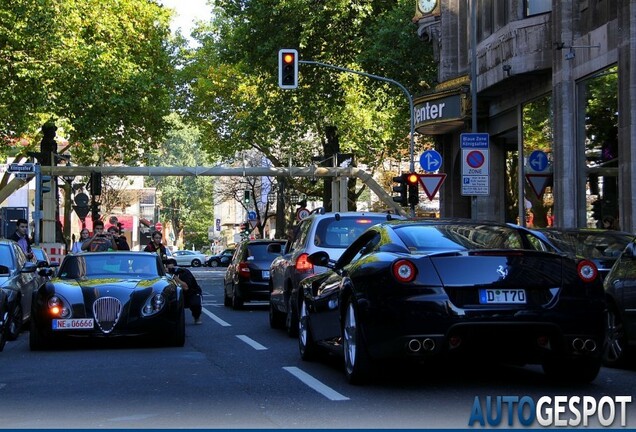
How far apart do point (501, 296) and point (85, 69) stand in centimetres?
3590

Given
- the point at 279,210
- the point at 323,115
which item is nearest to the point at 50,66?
the point at 323,115

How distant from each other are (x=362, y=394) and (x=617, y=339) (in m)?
3.83

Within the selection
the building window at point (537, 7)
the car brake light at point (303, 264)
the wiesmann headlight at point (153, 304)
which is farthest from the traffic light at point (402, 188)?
the wiesmann headlight at point (153, 304)

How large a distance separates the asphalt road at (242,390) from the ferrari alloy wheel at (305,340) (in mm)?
129

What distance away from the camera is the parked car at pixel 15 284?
16.0 m

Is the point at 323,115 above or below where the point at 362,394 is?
above

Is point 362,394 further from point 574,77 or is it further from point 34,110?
point 34,110

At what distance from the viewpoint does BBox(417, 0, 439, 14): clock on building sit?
38469 mm

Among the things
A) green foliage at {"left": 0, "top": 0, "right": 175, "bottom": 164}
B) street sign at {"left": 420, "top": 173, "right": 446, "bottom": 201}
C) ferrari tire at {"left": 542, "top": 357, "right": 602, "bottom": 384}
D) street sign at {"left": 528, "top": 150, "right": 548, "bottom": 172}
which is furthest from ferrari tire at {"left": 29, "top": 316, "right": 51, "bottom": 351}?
green foliage at {"left": 0, "top": 0, "right": 175, "bottom": 164}

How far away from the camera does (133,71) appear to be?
46.2 meters

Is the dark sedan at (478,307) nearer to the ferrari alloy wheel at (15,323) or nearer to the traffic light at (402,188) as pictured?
the ferrari alloy wheel at (15,323)

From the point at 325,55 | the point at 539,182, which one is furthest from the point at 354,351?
the point at 325,55

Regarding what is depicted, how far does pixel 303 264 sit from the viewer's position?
16422mm

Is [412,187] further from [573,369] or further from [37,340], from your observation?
[573,369]
